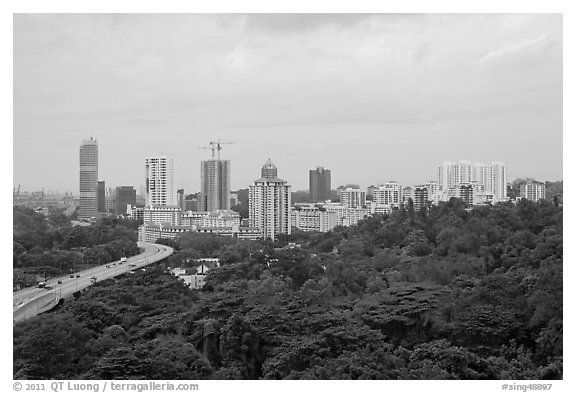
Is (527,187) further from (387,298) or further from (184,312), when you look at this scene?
(184,312)

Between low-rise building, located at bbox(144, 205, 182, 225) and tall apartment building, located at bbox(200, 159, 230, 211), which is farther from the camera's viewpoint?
low-rise building, located at bbox(144, 205, 182, 225)

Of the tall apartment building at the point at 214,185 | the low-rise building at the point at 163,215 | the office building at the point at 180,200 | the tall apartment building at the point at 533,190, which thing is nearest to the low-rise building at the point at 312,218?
the tall apartment building at the point at 214,185

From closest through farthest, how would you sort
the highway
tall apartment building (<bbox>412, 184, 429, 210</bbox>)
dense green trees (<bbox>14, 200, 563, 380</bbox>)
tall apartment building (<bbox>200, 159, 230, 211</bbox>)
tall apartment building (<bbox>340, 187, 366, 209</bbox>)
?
dense green trees (<bbox>14, 200, 563, 380</bbox>) < the highway < tall apartment building (<bbox>200, 159, 230, 211</bbox>) < tall apartment building (<bbox>340, 187, 366, 209</bbox>) < tall apartment building (<bbox>412, 184, 429, 210</bbox>)

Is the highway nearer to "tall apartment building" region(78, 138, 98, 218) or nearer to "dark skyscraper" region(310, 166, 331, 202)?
"tall apartment building" region(78, 138, 98, 218)

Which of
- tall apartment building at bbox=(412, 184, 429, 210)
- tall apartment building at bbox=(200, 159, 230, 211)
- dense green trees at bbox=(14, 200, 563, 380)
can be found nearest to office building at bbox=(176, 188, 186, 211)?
tall apartment building at bbox=(200, 159, 230, 211)

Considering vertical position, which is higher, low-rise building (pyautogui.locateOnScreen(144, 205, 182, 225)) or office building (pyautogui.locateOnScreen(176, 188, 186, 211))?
office building (pyautogui.locateOnScreen(176, 188, 186, 211))

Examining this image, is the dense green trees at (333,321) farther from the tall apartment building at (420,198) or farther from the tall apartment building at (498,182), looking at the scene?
the tall apartment building at (420,198)
